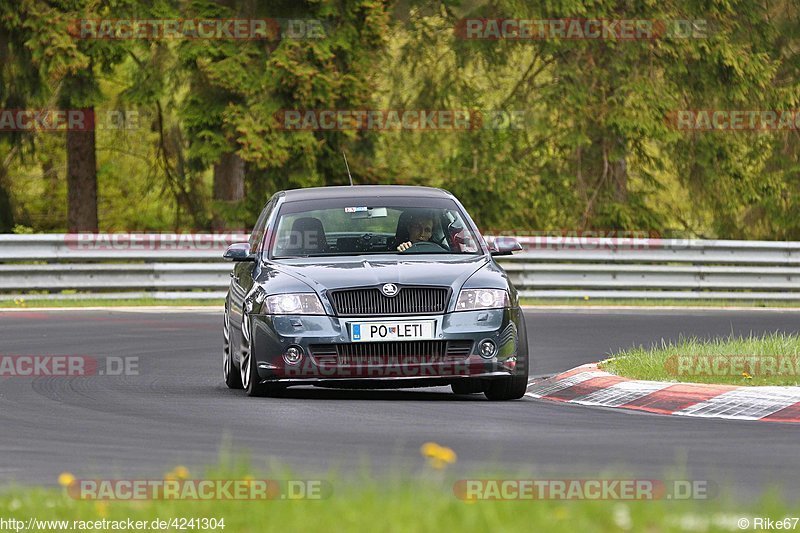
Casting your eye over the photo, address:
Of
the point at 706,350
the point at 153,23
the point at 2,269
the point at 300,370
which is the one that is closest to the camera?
the point at 300,370

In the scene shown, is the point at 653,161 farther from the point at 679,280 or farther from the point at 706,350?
the point at 706,350

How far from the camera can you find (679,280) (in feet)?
82.6

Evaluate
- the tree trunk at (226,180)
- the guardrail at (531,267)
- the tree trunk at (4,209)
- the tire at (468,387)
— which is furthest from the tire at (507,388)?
the tree trunk at (4,209)

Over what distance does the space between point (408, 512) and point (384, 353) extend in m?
5.72

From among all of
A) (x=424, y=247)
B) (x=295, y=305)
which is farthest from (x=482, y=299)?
(x=295, y=305)

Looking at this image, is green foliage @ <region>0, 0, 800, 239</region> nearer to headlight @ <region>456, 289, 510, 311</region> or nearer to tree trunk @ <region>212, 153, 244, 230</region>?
tree trunk @ <region>212, 153, 244, 230</region>

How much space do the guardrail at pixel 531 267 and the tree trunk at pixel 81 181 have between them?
21.3ft

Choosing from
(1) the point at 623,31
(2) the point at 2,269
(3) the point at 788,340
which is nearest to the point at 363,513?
(3) the point at 788,340

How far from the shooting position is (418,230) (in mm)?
13156

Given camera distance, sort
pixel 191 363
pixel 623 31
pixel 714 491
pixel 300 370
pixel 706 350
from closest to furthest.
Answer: pixel 714 491
pixel 300 370
pixel 706 350
pixel 191 363
pixel 623 31

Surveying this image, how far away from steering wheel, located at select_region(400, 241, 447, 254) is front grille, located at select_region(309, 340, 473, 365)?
133cm

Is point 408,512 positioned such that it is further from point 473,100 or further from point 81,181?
point 473,100

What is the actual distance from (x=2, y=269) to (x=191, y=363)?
29.2 feet

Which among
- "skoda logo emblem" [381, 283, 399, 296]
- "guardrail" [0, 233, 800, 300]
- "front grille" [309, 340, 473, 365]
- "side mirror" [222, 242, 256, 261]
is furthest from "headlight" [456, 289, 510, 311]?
"guardrail" [0, 233, 800, 300]
